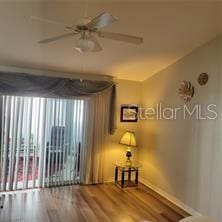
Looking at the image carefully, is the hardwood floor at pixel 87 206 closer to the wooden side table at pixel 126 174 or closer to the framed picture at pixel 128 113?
the wooden side table at pixel 126 174

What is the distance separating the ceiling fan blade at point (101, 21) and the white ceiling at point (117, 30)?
0.69 m

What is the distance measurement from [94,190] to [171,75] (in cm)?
248

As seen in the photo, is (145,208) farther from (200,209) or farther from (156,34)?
(156,34)

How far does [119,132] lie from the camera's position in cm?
476

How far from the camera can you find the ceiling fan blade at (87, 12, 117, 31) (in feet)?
5.14

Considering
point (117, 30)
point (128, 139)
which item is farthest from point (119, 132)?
point (117, 30)

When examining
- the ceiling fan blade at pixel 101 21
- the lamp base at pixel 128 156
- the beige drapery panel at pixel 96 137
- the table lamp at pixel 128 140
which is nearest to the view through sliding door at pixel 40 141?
the beige drapery panel at pixel 96 137

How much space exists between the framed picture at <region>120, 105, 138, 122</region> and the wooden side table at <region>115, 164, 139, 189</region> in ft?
3.09

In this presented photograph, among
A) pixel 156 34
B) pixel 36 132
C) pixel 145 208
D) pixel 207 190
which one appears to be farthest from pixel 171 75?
pixel 36 132

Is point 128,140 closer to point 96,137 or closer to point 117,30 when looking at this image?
point 96,137

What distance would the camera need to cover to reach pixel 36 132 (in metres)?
4.12

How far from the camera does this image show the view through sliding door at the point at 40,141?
3918 millimetres

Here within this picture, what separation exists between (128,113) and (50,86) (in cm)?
169

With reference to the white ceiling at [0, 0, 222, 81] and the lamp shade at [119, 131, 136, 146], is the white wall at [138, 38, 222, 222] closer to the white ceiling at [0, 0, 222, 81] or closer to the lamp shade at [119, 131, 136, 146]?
the white ceiling at [0, 0, 222, 81]
